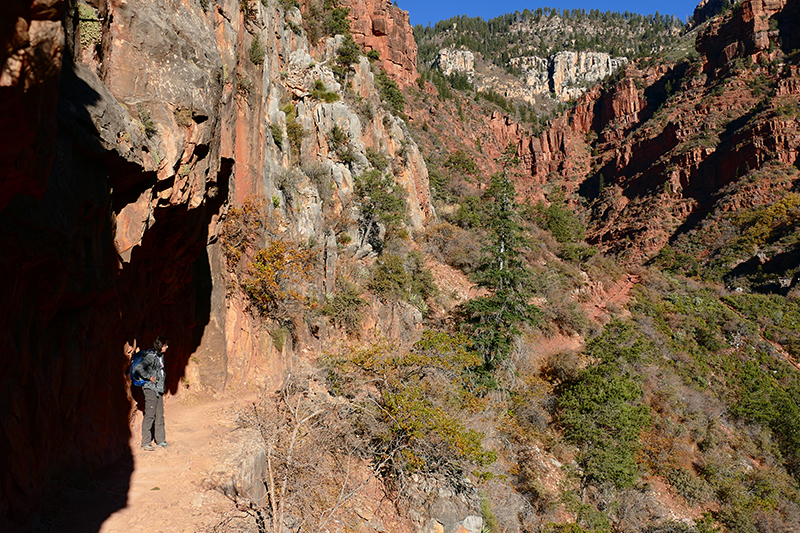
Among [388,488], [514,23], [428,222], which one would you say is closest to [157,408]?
[388,488]

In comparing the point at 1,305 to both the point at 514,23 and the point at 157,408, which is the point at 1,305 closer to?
the point at 157,408

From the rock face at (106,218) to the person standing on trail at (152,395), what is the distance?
1.08 ft

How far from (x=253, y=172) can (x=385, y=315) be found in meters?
8.43

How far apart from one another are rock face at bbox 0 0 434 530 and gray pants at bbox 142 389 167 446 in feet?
1.05

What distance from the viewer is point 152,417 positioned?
6824 mm

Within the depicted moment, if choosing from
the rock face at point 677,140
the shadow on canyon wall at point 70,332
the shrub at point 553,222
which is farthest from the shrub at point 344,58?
the rock face at point 677,140

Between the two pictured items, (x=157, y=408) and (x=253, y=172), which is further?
(x=253, y=172)

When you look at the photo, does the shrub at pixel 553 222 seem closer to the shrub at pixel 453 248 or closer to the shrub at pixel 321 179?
the shrub at pixel 453 248

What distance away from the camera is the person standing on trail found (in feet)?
21.8

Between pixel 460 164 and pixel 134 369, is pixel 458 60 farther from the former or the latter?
pixel 134 369

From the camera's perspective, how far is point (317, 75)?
21375 mm

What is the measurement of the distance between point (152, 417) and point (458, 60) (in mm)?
113882

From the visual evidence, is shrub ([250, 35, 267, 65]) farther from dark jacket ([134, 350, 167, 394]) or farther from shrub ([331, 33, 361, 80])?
shrub ([331, 33, 361, 80])

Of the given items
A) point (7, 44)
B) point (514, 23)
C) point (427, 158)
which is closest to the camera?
point (7, 44)
